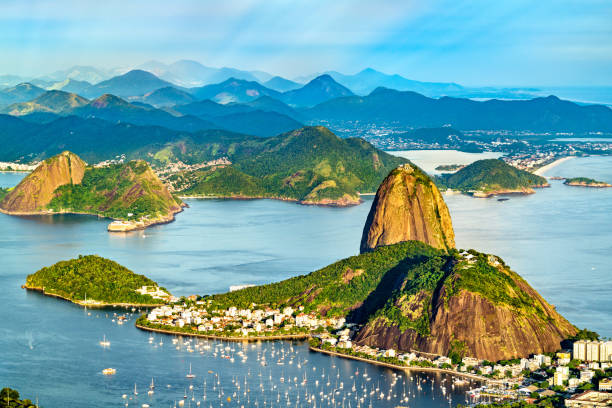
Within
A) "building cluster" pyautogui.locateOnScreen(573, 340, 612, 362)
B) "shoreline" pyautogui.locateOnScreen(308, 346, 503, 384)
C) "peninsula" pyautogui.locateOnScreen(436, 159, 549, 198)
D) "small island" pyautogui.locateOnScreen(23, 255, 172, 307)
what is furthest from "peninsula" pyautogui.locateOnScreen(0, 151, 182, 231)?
"building cluster" pyautogui.locateOnScreen(573, 340, 612, 362)

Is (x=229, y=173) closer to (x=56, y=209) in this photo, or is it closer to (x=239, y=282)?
(x=56, y=209)

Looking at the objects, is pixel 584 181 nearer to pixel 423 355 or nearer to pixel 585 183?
pixel 585 183

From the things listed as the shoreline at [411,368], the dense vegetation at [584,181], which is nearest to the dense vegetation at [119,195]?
the shoreline at [411,368]

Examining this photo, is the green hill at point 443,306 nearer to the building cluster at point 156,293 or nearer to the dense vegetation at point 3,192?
the building cluster at point 156,293

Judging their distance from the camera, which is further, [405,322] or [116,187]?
[116,187]

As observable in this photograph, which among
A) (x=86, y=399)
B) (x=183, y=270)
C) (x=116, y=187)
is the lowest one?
(x=86, y=399)

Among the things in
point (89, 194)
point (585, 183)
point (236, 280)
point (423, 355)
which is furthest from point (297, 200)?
point (423, 355)

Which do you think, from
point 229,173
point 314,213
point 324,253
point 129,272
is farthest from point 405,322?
point 229,173
